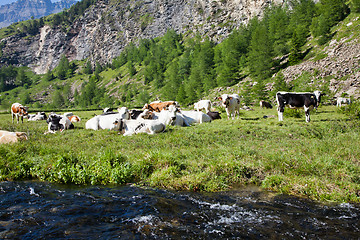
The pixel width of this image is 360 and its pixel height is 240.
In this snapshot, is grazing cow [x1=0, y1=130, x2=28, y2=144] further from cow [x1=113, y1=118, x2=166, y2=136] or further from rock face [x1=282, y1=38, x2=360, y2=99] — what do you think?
rock face [x1=282, y1=38, x2=360, y2=99]

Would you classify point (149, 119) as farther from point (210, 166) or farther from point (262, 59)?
point (262, 59)

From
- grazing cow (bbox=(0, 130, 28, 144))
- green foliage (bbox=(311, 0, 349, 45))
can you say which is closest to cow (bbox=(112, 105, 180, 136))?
grazing cow (bbox=(0, 130, 28, 144))

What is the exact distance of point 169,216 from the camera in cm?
564

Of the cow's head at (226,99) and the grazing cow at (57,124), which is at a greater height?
the cow's head at (226,99)

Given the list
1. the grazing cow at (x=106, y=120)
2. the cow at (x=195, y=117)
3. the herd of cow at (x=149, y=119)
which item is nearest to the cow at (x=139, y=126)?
the herd of cow at (x=149, y=119)

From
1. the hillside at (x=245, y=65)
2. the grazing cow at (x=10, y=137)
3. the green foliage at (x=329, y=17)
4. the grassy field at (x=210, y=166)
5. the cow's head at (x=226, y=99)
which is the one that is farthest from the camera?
the green foliage at (x=329, y=17)

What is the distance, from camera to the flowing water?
15.9 feet

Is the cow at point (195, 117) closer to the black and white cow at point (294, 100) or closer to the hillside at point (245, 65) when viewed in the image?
the black and white cow at point (294, 100)

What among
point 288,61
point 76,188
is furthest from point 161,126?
point 288,61

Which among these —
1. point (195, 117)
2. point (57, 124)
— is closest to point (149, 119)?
point (195, 117)

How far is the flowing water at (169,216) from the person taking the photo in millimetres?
4855

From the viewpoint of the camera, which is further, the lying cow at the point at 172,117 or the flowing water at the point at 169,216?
the lying cow at the point at 172,117

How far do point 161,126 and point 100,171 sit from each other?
6998 millimetres

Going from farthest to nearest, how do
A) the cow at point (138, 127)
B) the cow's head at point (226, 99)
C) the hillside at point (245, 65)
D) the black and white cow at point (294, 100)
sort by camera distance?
1. the hillside at point (245, 65)
2. the cow's head at point (226, 99)
3. the black and white cow at point (294, 100)
4. the cow at point (138, 127)
